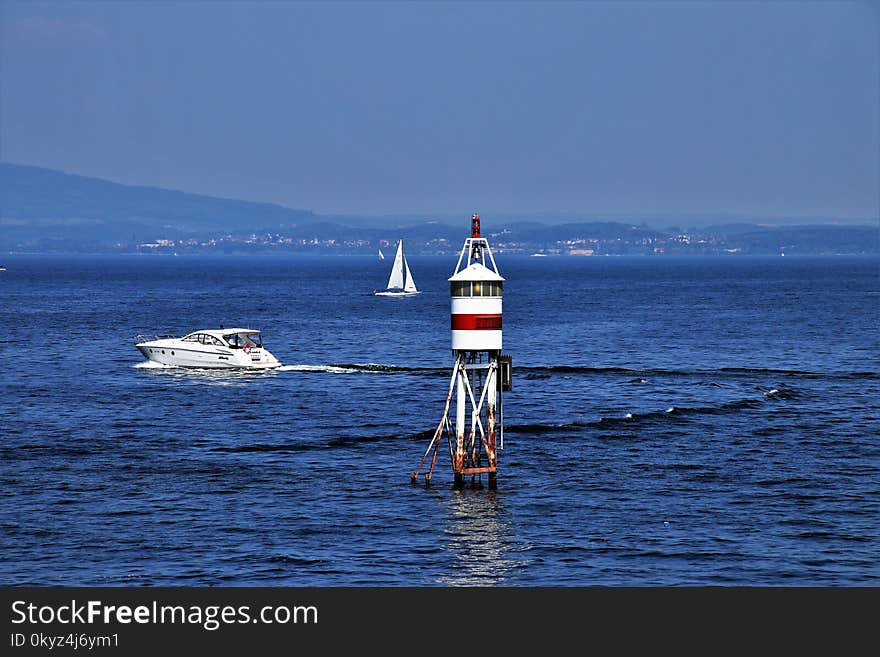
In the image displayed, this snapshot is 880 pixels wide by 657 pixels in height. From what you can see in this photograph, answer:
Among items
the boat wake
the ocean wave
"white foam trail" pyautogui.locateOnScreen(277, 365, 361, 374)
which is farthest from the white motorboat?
the boat wake

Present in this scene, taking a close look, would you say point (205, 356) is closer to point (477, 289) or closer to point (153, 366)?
point (153, 366)

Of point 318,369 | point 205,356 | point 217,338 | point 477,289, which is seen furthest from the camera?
point 217,338

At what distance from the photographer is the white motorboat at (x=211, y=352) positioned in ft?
359

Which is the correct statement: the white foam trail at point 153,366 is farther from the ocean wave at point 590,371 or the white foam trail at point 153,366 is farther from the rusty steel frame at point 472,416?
the rusty steel frame at point 472,416

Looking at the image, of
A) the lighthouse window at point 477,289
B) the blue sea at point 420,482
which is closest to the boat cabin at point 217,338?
the blue sea at point 420,482

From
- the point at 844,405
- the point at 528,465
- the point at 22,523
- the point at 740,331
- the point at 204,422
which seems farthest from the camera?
the point at 740,331

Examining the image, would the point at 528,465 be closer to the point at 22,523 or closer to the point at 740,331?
the point at 22,523

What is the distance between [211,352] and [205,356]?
0.67 m

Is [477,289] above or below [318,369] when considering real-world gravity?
above

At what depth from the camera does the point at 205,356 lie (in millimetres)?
110500

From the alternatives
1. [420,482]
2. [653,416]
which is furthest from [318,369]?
[420,482]
